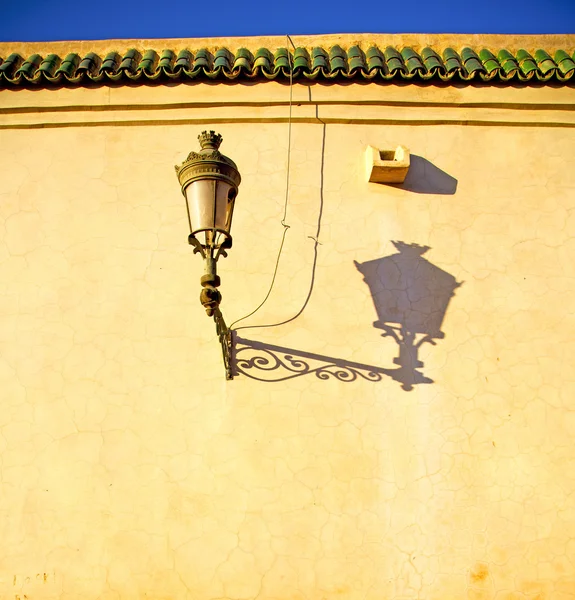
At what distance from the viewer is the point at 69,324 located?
357 cm

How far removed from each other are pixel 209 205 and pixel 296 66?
5.42ft

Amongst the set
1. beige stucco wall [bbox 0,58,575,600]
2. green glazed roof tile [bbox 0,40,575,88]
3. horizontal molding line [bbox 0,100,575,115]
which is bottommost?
beige stucco wall [bbox 0,58,575,600]

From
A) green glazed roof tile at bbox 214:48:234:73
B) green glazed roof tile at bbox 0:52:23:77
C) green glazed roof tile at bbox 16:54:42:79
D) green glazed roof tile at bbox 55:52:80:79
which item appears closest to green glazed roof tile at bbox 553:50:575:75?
green glazed roof tile at bbox 214:48:234:73

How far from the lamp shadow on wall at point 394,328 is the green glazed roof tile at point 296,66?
1226 mm

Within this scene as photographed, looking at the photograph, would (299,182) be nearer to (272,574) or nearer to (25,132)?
(25,132)

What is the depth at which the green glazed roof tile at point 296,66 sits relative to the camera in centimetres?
398

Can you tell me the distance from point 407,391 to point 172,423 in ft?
4.34

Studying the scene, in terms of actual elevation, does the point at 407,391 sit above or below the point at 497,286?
below

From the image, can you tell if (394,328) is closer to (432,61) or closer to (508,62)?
(432,61)

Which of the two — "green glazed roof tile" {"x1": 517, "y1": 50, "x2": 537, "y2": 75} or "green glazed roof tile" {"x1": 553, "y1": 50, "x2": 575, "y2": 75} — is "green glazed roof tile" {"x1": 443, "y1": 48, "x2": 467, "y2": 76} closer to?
"green glazed roof tile" {"x1": 517, "y1": 50, "x2": 537, "y2": 75}

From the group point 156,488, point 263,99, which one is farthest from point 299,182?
point 156,488

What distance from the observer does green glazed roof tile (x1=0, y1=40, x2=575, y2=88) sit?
3980mm

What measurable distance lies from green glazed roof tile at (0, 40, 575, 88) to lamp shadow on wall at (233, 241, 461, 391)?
1.23 meters

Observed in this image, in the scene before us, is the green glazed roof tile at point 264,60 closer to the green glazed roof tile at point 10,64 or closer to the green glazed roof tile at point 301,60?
the green glazed roof tile at point 301,60
